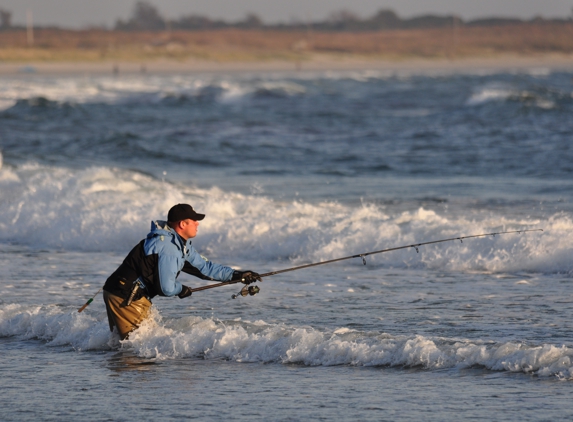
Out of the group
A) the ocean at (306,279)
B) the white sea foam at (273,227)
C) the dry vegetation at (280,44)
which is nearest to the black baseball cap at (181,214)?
the ocean at (306,279)

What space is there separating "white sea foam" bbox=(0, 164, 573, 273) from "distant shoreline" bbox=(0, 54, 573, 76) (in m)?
57.0

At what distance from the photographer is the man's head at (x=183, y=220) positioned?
694 centimetres

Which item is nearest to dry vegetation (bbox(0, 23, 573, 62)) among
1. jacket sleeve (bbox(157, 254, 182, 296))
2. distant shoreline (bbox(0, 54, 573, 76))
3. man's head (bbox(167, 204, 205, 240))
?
distant shoreline (bbox(0, 54, 573, 76))

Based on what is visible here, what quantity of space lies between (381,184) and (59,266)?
7902 mm

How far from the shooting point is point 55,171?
17.9 m

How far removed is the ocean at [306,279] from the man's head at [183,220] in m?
0.90

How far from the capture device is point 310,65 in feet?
312

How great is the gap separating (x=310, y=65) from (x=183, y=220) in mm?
89423

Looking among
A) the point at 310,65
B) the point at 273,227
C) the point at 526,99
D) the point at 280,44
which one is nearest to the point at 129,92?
the point at 526,99

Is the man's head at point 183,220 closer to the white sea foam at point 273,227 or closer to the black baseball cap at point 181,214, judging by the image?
the black baseball cap at point 181,214

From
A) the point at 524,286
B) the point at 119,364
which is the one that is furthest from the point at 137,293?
the point at 524,286

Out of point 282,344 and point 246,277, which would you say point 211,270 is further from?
point 282,344

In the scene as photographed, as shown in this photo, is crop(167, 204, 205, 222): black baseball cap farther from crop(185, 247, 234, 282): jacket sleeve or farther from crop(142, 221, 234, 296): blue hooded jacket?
crop(185, 247, 234, 282): jacket sleeve

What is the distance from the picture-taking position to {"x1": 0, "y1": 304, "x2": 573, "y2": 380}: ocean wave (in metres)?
6.78
